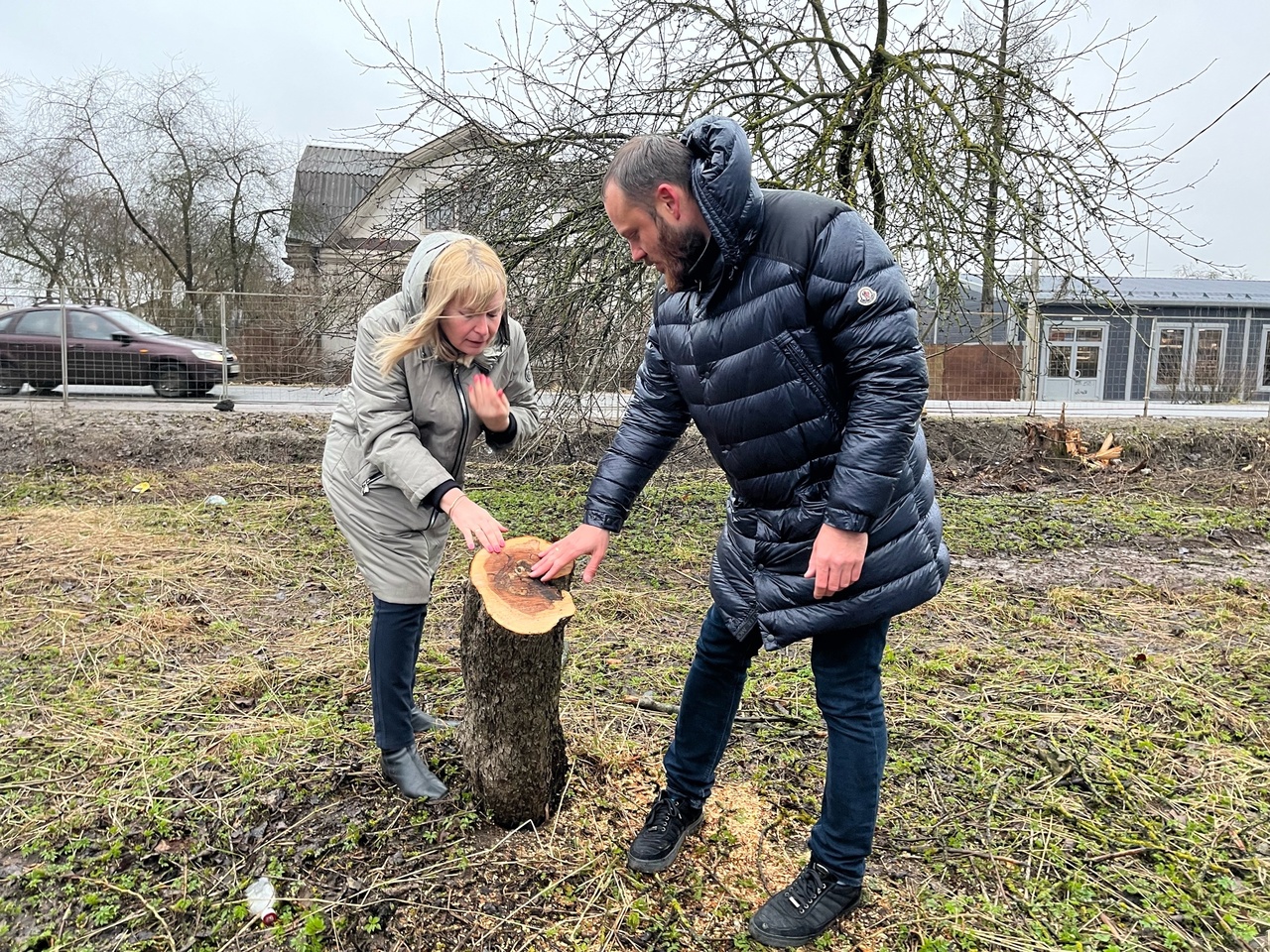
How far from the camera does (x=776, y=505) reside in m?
1.81

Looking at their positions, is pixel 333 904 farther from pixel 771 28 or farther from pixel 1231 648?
pixel 771 28

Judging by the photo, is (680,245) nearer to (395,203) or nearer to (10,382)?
(395,203)

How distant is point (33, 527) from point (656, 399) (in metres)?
5.13

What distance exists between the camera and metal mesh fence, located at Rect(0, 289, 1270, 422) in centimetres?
630

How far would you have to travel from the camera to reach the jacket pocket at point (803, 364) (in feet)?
5.53

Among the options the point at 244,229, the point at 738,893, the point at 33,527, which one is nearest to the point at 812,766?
the point at 738,893

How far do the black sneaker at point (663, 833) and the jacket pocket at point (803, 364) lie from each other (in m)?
1.17

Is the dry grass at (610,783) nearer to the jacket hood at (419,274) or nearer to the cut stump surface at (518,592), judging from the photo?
the cut stump surface at (518,592)

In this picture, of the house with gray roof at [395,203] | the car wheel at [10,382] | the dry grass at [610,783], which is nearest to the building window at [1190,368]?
the dry grass at [610,783]

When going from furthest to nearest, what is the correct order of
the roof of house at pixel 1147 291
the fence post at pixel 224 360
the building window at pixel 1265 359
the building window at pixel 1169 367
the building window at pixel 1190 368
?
→ the building window at pixel 1265 359, the building window at pixel 1190 368, the building window at pixel 1169 367, the fence post at pixel 224 360, the roof of house at pixel 1147 291

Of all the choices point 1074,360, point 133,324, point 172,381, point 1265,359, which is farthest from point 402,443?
point 1265,359

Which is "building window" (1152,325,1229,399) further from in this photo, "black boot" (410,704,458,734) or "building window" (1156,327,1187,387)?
"black boot" (410,704,458,734)

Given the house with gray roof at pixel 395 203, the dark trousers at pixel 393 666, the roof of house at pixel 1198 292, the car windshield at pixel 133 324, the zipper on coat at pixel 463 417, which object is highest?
the roof of house at pixel 1198 292

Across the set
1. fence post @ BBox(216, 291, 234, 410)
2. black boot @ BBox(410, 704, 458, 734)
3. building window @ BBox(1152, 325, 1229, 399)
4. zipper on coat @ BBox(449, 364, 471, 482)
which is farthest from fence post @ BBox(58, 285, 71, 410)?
building window @ BBox(1152, 325, 1229, 399)
